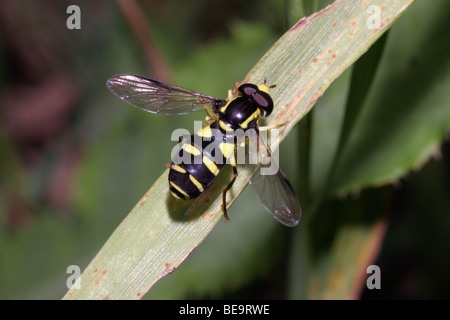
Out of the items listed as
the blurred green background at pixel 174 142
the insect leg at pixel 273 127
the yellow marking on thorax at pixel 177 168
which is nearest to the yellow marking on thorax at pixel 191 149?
the yellow marking on thorax at pixel 177 168

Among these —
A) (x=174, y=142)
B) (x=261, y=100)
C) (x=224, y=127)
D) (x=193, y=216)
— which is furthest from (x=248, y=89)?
(x=174, y=142)

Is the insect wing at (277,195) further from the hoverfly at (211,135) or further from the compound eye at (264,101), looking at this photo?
the compound eye at (264,101)

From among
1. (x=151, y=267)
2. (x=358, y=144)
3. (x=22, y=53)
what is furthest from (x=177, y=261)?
(x=22, y=53)

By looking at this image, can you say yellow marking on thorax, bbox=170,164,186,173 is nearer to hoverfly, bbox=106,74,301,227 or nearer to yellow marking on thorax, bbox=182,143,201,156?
hoverfly, bbox=106,74,301,227

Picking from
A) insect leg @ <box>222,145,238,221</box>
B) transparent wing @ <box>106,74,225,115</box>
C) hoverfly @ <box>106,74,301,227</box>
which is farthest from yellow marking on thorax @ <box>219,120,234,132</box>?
transparent wing @ <box>106,74,225,115</box>

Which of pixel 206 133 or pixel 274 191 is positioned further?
pixel 206 133

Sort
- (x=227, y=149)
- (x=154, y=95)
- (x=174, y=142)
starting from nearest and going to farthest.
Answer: (x=227, y=149), (x=154, y=95), (x=174, y=142)

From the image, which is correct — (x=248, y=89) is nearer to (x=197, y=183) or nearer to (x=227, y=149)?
(x=227, y=149)
